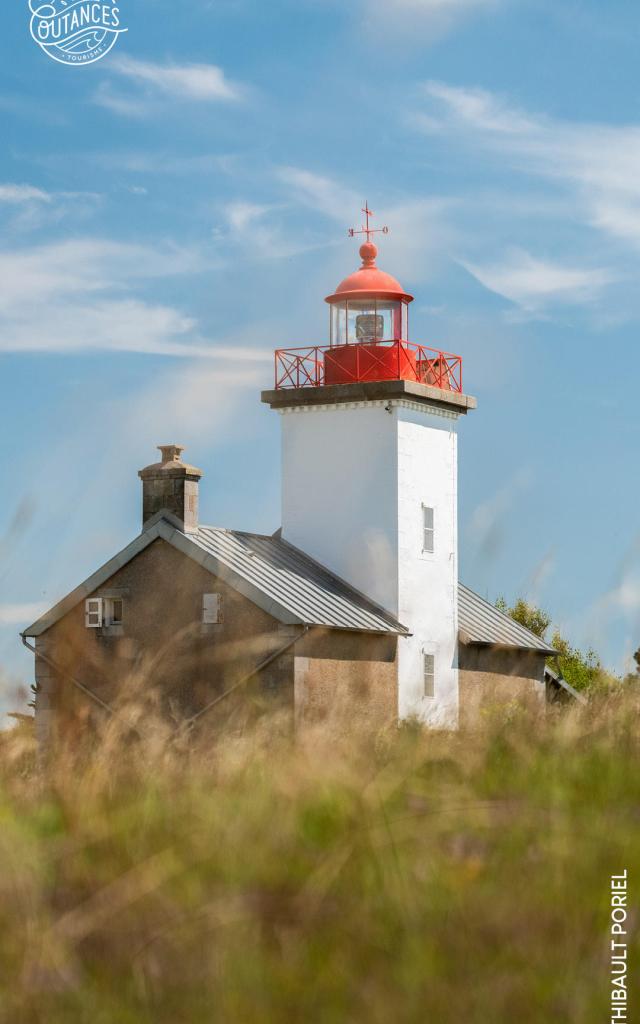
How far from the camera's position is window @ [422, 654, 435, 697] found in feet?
95.9

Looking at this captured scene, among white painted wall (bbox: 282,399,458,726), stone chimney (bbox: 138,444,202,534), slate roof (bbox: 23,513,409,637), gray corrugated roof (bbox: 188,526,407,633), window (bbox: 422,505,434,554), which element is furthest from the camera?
window (bbox: 422,505,434,554)

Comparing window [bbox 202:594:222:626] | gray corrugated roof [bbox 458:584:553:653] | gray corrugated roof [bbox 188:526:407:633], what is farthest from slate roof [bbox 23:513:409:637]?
gray corrugated roof [bbox 458:584:553:653]

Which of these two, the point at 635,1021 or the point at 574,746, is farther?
the point at 574,746

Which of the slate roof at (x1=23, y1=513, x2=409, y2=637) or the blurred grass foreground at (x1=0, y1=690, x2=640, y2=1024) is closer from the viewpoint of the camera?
the blurred grass foreground at (x1=0, y1=690, x2=640, y2=1024)

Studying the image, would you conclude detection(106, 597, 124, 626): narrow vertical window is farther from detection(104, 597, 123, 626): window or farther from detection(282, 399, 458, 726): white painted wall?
detection(282, 399, 458, 726): white painted wall

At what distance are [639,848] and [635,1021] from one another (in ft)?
3.22

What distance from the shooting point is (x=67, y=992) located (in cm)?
433

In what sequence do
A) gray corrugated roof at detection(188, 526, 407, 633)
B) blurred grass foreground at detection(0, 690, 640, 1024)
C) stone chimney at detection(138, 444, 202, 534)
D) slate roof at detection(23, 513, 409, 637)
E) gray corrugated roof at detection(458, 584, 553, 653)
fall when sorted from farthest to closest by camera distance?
gray corrugated roof at detection(458, 584, 553, 653)
stone chimney at detection(138, 444, 202, 534)
gray corrugated roof at detection(188, 526, 407, 633)
slate roof at detection(23, 513, 409, 637)
blurred grass foreground at detection(0, 690, 640, 1024)

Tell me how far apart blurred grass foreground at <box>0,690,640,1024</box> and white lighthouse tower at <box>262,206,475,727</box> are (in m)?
22.1

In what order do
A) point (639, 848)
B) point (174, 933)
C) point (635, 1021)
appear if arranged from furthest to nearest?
point (639, 848)
point (174, 933)
point (635, 1021)

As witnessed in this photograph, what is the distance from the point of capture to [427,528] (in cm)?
3022

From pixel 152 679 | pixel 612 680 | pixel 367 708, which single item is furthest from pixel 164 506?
pixel 612 680

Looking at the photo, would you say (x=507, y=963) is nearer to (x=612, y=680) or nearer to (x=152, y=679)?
(x=612, y=680)

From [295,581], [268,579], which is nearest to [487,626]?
[295,581]
